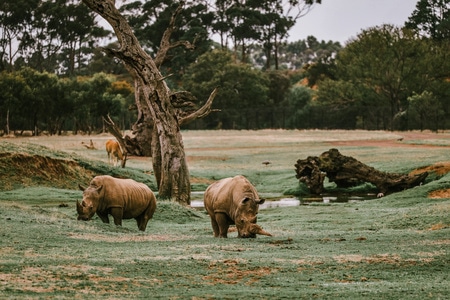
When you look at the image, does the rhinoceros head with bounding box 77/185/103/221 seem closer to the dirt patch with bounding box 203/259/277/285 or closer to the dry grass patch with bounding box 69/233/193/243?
the dry grass patch with bounding box 69/233/193/243

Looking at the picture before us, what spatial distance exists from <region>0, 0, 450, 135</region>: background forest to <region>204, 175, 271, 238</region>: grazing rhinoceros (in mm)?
64147

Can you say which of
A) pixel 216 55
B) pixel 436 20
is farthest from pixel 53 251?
pixel 436 20

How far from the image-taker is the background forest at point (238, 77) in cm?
8519

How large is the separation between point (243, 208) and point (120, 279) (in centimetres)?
504

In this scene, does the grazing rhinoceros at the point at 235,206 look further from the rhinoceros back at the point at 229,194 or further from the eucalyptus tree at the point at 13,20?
the eucalyptus tree at the point at 13,20

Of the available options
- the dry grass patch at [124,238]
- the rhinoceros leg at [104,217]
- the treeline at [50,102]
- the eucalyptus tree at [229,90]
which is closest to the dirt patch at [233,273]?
the dry grass patch at [124,238]

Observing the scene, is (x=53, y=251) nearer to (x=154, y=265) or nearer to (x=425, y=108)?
(x=154, y=265)

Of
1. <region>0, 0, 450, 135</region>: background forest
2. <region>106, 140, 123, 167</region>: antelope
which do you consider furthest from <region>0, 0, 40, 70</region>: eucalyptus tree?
<region>106, 140, 123, 167</region>: antelope

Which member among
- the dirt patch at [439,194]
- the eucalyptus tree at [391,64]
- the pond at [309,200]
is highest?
the eucalyptus tree at [391,64]

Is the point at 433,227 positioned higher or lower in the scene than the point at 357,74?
lower

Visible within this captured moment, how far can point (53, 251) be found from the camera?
1219cm

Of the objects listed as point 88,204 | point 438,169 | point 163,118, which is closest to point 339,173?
point 438,169

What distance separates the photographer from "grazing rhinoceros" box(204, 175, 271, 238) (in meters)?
14.8

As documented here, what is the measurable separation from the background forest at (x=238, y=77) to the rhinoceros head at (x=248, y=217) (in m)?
65.2
